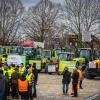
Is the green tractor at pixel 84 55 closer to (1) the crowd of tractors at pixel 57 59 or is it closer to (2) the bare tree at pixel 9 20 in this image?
(1) the crowd of tractors at pixel 57 59

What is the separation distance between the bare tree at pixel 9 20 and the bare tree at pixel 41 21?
276 cm

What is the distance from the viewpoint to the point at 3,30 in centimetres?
7575

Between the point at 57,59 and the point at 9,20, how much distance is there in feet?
95.1

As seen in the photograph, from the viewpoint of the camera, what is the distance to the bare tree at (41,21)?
7900 cm

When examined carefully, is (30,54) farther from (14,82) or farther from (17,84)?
(17,84)

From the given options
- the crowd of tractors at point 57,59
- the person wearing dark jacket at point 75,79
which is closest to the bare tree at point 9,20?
the crowd of tractors at point 57,59

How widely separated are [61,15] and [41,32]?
4.29m

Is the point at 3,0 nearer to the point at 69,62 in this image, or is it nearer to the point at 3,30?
the point at 3,30

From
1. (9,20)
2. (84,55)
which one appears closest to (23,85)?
(84,55)

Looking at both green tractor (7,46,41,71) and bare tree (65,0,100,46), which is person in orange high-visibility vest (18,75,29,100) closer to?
green tractor (7,46,41,71)

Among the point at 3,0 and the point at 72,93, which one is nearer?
the point at 72,93

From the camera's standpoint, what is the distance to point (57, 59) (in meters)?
49.0

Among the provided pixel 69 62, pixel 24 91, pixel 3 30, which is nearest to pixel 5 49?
pixel 69 62

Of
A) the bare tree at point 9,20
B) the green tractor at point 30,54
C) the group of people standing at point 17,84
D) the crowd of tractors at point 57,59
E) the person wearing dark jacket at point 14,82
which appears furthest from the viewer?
the bare tree at point 9,20
